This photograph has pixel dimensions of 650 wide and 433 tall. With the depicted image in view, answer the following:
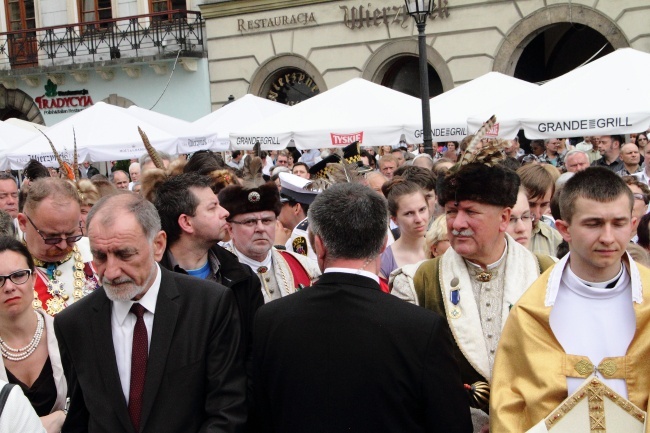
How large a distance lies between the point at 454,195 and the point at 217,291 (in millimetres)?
1188

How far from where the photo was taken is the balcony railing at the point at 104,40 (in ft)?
90.8

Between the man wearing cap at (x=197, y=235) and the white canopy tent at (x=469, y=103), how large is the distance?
7492 mm

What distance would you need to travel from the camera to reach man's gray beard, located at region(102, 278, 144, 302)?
3779 millimetres

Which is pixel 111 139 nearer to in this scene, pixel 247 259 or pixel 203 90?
pixel 247 259

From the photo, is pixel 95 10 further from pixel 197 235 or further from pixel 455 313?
pixel 455 313

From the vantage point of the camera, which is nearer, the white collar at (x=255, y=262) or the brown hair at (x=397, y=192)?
the white collar at (x=255, y=262)

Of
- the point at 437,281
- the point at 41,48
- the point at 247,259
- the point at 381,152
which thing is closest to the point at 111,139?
the point at 381,152

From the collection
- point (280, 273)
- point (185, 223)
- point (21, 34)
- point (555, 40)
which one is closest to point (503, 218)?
point (280, 273)

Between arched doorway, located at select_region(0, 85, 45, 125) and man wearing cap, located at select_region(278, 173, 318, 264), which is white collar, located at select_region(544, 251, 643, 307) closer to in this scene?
man wearing cap, located at select_region(278, 173, 318, 264)

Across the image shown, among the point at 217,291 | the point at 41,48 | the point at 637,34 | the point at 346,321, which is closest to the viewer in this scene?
the point at 346,321

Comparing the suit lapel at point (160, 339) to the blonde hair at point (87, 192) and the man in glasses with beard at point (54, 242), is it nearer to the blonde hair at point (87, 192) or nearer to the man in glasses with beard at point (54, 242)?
the man in glasses with beard at point (54, 242)

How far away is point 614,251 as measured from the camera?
3.62 m

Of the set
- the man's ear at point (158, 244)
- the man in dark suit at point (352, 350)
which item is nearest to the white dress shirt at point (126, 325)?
the man's ear at point (158, 244)

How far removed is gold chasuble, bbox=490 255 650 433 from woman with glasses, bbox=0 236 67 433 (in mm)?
2053
